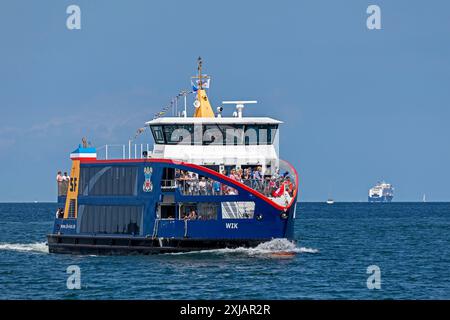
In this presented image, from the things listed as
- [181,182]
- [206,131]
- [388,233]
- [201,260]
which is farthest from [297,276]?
[388,233]

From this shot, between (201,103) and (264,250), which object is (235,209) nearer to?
(264,250)

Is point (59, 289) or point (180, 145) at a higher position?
point (180, 145)

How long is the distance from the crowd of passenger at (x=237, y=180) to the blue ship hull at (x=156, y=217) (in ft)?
0.88

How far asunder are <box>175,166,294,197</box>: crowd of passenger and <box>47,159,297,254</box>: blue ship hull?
267 millimetres

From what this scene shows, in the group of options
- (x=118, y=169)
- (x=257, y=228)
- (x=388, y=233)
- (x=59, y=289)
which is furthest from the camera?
(x=388, y=233)

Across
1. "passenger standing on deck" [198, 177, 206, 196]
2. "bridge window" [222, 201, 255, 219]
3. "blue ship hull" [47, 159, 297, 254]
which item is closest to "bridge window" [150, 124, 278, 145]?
"blue ship hull" [47, 159, 297, 254]

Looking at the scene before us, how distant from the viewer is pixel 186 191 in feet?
163

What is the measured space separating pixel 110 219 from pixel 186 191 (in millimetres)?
5172

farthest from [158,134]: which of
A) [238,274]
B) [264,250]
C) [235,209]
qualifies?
[238,274]

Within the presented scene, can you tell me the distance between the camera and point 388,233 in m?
→ 80.9

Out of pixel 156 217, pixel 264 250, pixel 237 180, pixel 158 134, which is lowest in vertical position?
pixel 264 250

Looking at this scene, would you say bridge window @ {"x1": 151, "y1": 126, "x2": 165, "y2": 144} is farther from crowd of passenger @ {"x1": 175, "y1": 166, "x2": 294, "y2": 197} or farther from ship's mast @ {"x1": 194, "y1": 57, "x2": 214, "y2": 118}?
crowd of passenger @ {"x1": 175, "y1": 166, "x2": 294, "y2": 197}
